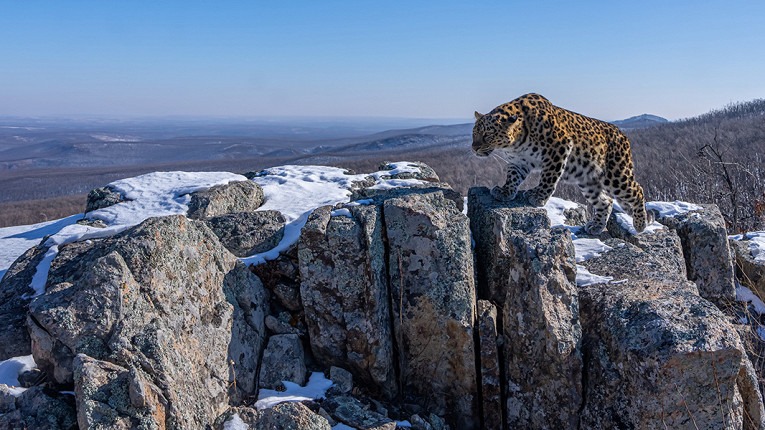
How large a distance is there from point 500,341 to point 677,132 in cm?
6774

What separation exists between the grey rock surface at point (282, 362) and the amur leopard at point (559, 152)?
4.42 m

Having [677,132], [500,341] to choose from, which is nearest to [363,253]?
[500,341]

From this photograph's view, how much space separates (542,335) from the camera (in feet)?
20.1

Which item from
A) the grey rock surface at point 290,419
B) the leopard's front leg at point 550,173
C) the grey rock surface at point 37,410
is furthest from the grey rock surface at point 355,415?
the leopard's front leg at point 550,173

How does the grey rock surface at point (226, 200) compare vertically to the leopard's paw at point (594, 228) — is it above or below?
above

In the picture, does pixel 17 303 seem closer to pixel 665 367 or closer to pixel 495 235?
pixel 495 235

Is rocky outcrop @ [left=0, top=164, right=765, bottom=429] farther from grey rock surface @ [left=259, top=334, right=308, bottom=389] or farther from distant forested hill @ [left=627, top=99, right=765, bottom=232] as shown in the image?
distant forested hill @ [left=627, top=99, right=765, bottom=232]

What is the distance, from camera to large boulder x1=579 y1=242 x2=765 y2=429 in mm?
5246

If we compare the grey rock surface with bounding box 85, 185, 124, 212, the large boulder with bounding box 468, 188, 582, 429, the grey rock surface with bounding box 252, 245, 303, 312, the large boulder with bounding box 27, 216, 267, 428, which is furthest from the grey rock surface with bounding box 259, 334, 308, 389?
the grey rock surface with bounding box 85, 185, 124, 212

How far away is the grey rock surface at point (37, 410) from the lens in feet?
15.6

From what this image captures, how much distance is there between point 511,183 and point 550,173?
0.68 meters

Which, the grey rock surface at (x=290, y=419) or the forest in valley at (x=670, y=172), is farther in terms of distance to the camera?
the forest in valley at (x=670, y=172)

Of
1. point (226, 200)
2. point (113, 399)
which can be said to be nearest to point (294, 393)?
point (113, 399)

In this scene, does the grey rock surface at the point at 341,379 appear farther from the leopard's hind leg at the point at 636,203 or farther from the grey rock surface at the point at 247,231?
the leopard's hind leg at the point at 636,203
